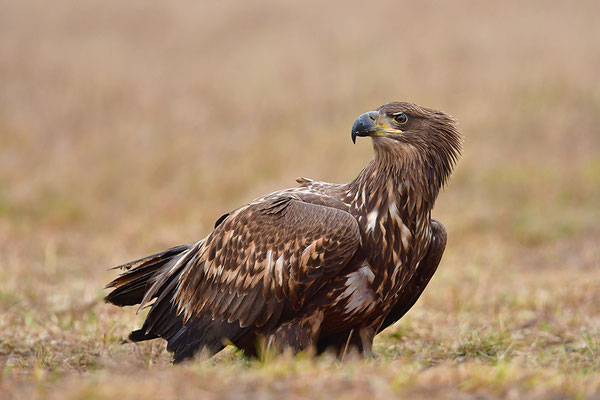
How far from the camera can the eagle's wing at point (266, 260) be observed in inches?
194

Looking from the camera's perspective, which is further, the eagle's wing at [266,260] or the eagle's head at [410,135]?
the eagle's head at [410,135]

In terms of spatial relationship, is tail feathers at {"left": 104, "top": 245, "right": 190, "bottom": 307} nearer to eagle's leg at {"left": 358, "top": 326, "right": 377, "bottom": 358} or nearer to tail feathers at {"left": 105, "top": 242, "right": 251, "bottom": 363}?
tail feathers at {"left": 105, "top": 242, "right": 251, "bottom": 363}

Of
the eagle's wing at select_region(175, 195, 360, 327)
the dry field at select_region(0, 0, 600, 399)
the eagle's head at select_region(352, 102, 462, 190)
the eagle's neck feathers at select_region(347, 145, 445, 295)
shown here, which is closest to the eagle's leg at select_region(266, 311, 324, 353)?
the eagle's wing at select_region(175, 195, 360, 327)

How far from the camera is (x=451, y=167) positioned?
5.51 m

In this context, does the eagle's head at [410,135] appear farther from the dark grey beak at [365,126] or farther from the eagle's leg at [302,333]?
the eagle's leg at [302,333]

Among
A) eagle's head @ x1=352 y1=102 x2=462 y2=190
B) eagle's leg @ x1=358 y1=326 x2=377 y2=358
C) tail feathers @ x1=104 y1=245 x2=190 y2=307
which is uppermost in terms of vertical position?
eagle's head @ x1=352 y1=102 x2=462 y2=190

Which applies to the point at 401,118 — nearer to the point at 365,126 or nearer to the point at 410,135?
the point at 410,135

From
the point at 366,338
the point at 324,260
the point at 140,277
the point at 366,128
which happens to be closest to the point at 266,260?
the point at 324,260

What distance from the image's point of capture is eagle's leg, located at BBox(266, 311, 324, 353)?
5078 millimetres

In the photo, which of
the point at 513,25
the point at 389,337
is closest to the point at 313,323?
the point at 389,337

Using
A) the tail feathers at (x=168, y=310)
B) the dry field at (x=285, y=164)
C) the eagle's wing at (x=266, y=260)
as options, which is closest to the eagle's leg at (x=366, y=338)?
the dry field at (x=285, y=164)

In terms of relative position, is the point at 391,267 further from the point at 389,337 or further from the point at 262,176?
the point at 262,176

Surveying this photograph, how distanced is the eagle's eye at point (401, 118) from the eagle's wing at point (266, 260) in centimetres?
72

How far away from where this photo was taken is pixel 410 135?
534 cm
